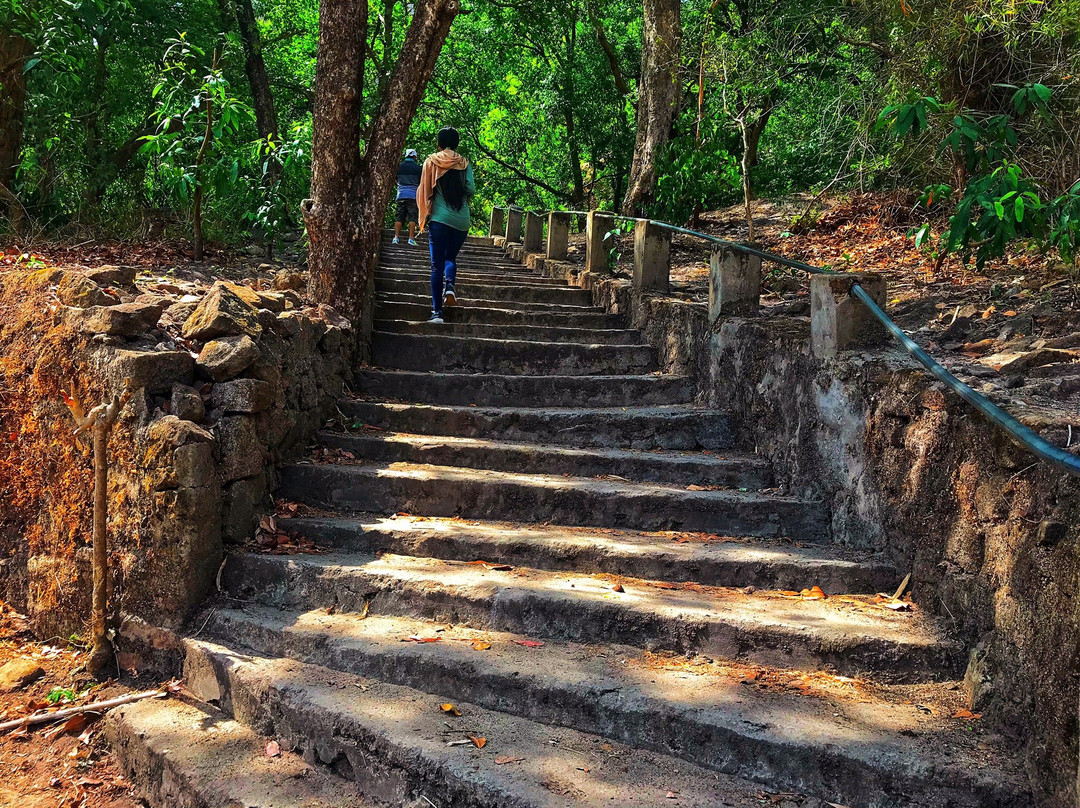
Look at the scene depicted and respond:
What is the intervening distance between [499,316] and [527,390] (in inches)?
64.9

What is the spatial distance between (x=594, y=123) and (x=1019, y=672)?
1545cm

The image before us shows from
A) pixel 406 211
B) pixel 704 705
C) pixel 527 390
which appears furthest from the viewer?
pixel 406 211

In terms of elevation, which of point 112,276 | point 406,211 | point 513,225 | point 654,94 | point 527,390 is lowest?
point 527,390

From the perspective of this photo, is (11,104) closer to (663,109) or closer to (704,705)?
(663,109)

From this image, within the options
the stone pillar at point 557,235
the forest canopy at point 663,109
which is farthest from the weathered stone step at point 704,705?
the stone pillar at point 557,235

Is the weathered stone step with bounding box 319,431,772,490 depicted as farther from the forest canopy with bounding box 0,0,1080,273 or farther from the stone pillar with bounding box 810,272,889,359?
the forest canopy with bounding box 0,0,1080,273

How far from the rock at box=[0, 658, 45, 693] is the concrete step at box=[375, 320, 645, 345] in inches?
151

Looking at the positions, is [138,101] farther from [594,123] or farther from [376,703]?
[376,703]

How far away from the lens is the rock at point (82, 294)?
4.37m

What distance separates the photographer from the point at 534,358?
684cm

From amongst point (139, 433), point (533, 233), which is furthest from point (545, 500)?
point (533, 233)

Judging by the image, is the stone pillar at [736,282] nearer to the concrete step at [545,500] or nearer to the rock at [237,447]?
the concrete step at [545,500]

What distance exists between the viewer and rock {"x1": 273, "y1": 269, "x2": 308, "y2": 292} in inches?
247

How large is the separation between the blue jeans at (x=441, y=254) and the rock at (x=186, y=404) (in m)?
3.52
